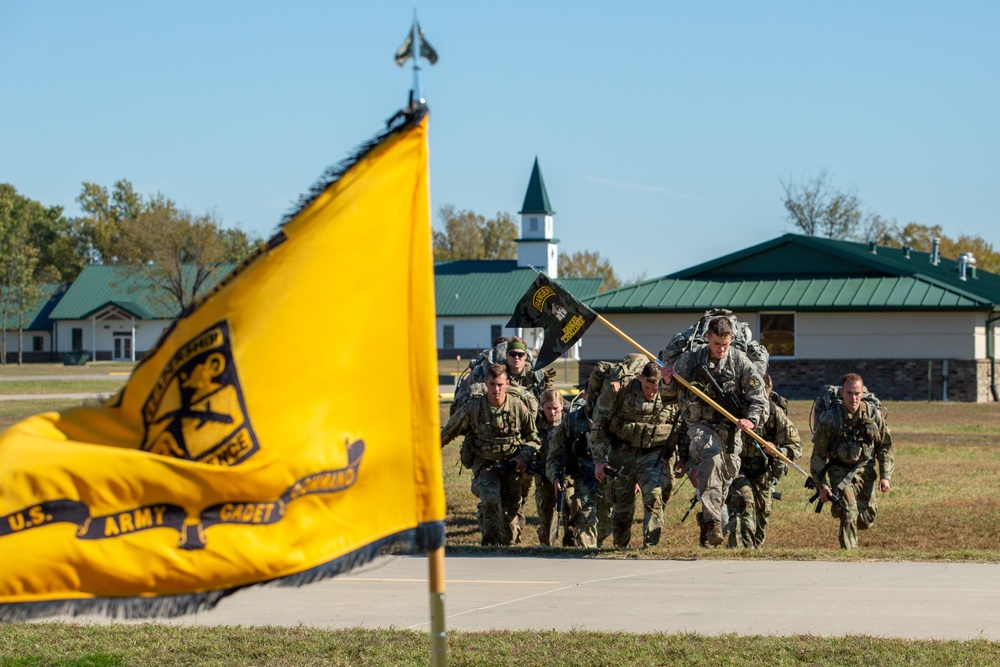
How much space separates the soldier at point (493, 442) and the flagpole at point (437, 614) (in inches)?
329

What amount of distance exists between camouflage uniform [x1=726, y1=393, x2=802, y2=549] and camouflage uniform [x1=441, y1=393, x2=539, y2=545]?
2008 mm

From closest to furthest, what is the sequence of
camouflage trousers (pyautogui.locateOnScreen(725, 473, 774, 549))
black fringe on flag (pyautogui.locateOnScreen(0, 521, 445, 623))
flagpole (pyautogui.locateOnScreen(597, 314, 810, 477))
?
black fringe on flag (pyautogui.locateOnScreen(0, 521, 445, 623)) < flagpole (pyautogui.locateOnScreen(597, 314, 810, 477)) < camouflage trousers (pyautogui.locateOnScreen(725, 473, 774, 549))

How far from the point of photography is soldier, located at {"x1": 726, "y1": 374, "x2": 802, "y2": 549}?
532 inches

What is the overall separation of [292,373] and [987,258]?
9746 centimetres

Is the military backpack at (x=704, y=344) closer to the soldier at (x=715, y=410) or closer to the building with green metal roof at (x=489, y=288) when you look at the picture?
the soldier at (x=715, y=410)

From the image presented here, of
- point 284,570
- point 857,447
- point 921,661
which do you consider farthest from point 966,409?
point 284,570

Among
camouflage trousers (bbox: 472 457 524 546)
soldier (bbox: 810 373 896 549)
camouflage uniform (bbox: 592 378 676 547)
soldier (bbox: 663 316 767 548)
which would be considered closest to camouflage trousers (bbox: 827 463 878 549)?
soldier (bbox: 810 373 896 549)

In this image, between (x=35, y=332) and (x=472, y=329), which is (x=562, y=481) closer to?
(x=472, y=329)

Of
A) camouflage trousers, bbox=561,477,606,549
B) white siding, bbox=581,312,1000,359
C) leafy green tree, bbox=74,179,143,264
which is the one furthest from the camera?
leafy green tree, bbox=74,179,143,264

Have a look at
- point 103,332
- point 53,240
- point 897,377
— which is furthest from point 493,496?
point 53,240

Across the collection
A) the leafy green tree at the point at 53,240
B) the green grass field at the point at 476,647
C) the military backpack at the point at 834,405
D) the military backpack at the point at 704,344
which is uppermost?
the leafy green tree at the point at 53,240

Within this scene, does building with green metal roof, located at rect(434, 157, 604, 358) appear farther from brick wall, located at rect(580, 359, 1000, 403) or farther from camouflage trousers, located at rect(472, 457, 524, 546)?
camouflage trousers, located at rect(472, 457, 524, 546)

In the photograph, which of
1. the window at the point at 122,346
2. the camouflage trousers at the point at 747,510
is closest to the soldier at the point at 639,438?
the camouflage trousers at the point at 747,510

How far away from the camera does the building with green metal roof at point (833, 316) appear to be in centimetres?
4159
